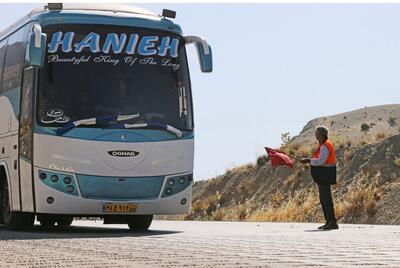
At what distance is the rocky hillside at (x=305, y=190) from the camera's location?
34.8 meters

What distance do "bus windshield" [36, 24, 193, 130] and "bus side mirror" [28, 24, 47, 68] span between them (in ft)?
2.20

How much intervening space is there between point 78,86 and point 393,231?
6.19 metres

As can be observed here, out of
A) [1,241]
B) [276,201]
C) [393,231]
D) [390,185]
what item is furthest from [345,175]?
[1,241]

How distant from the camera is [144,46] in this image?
62.4ft

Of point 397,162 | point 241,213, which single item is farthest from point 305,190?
point 397,162

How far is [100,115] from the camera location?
1834 centimetres

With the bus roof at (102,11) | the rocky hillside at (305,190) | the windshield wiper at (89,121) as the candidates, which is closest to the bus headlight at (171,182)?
the windshield wiper at (89,121)

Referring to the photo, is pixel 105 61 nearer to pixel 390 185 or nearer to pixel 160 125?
pixel 160 125

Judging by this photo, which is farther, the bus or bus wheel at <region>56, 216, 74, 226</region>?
bus wheel at <region>56, 216, 74, 226</region>

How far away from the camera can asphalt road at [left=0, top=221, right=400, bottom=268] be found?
11.0 m

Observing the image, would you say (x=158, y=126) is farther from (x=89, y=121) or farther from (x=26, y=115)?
(x=26, y=115)

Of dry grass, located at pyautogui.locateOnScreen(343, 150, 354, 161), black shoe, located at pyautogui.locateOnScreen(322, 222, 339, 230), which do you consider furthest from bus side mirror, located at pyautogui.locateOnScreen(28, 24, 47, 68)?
dry grass, located at pyautogui.locateOnScreen(343, 150, 354, 161)

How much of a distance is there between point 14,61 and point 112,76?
2.35 m

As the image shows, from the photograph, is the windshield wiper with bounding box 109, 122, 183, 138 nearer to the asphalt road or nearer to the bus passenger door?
the bus passenger door
